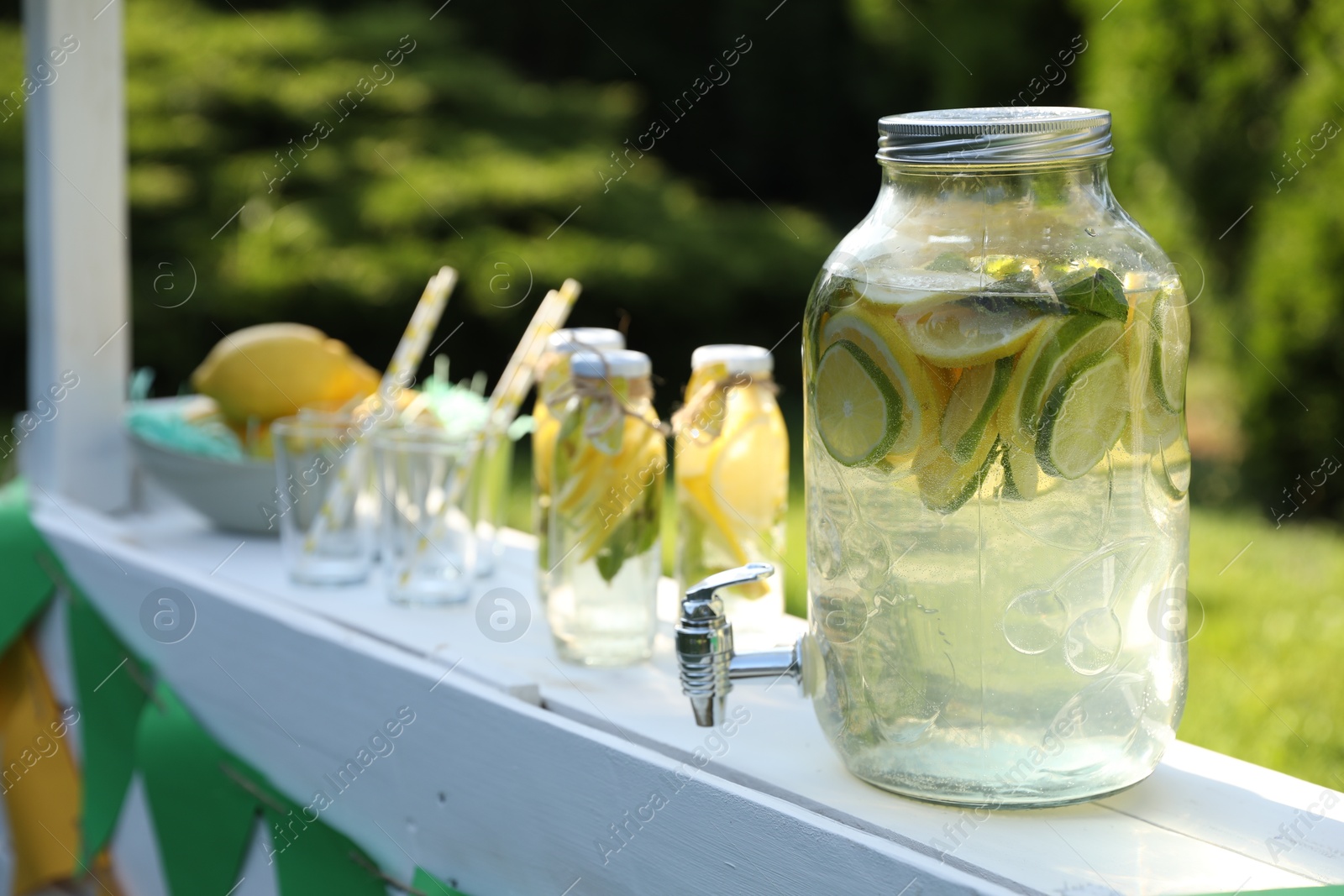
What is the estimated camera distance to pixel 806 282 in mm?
5297

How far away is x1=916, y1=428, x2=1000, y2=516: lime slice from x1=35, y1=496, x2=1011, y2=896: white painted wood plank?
0.21 metres

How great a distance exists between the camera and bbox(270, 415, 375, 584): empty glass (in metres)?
1.32

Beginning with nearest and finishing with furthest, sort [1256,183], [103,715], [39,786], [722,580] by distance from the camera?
[722,580] < [103,715] < [39,786] < [1256,183]

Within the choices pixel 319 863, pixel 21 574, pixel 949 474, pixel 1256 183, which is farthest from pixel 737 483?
pixel 1256 183

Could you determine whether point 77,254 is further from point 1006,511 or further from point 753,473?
point 1006,511

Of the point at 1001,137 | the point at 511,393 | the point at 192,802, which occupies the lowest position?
the point at 192,802

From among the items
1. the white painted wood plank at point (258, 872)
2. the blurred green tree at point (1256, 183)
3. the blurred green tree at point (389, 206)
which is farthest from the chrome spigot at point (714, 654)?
the blurred green tree at point (389, 206)

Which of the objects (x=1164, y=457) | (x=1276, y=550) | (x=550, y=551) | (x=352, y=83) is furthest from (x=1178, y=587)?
(x=352, y=83)

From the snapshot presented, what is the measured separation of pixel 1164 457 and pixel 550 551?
1.68ft

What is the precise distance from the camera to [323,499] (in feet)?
4.38

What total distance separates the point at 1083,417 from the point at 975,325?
0.08m

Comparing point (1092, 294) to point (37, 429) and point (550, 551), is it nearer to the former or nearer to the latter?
point (550, 551)

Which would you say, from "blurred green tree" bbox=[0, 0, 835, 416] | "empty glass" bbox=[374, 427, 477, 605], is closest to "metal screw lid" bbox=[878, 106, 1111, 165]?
"empty glass" bbox=[374, 427, 477, 605]

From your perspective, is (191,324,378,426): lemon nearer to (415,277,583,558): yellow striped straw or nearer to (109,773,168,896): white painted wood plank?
(415,277,583,558): yellow striped straw
